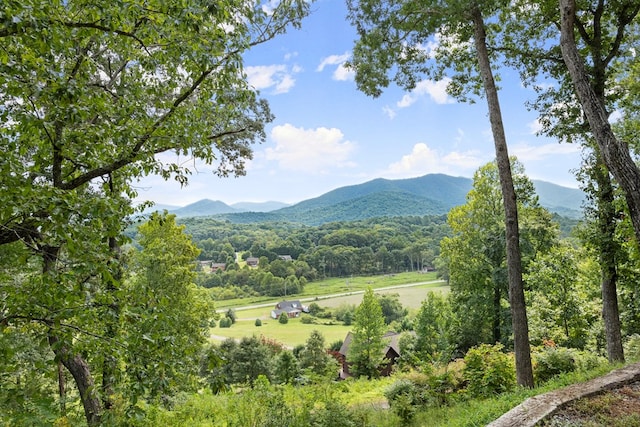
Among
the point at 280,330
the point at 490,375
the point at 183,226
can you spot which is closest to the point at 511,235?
the point at 490,375

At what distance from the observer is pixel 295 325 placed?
5088 cm

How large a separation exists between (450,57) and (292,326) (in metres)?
46.3

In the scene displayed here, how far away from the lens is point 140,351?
2764 mm

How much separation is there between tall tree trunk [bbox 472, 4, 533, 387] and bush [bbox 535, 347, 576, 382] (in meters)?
2.08

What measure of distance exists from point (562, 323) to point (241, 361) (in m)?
16.9

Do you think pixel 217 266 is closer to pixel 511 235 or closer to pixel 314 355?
Result: pixel 314 355

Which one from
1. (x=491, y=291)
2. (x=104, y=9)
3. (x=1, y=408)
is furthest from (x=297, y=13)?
(x=491, y=291)

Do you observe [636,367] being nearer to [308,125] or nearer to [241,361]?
[241,361]

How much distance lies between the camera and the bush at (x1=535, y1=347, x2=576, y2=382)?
7.65 m

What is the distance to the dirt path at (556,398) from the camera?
3.69 m

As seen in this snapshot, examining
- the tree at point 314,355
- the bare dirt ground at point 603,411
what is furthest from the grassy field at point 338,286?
the bare dirt ground at point 603,411

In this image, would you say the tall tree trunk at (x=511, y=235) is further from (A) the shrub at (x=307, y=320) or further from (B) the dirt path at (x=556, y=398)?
(A) the shrub at (x=307, y=320)

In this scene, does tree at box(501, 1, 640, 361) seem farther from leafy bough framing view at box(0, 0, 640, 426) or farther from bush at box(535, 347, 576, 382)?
bush at box(535, 347, 576, 382)

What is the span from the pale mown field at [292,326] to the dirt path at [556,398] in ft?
108
